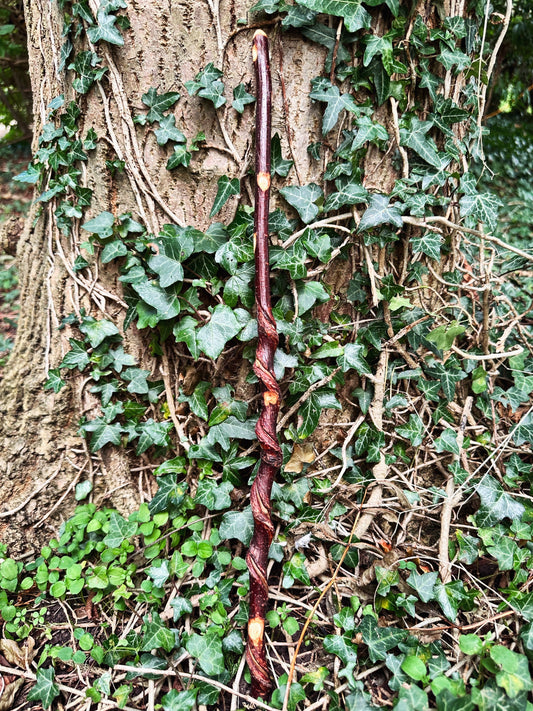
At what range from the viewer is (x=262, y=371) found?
1401mm

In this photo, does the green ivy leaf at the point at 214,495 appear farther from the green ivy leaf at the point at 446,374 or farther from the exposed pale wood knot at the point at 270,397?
the green ivy leaf at the point at 446,374

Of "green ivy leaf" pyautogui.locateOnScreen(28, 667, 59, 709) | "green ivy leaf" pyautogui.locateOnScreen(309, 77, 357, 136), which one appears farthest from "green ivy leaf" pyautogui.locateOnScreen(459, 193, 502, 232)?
"green ivy leaf" pyautogui.locateOnScreen(28, 667, 59, 709)

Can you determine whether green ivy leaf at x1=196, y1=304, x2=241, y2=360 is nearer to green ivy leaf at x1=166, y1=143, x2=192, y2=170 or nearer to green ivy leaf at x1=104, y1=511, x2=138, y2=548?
green ivy leaf at x1=166, y1=143, x2=192, y2=170

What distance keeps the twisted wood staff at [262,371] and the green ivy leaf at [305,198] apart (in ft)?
0.38

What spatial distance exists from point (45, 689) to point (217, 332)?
50.7 inches

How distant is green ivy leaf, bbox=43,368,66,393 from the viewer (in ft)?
5.78

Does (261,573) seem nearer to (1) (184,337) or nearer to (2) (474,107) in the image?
(1) (184,337)

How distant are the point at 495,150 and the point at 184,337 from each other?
5.82 meters

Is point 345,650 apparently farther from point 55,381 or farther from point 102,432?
point 55,381

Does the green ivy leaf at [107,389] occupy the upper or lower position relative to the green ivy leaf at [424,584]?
upper

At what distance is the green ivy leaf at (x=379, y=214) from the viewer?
4.87 ft

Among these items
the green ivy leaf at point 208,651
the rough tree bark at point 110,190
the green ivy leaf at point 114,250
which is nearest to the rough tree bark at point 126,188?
the rough tree bark at point 110,190

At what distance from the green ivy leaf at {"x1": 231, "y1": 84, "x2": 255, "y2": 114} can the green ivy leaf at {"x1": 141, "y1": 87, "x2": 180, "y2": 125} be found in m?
0.20

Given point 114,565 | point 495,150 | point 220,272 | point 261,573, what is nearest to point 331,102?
point 220,272
